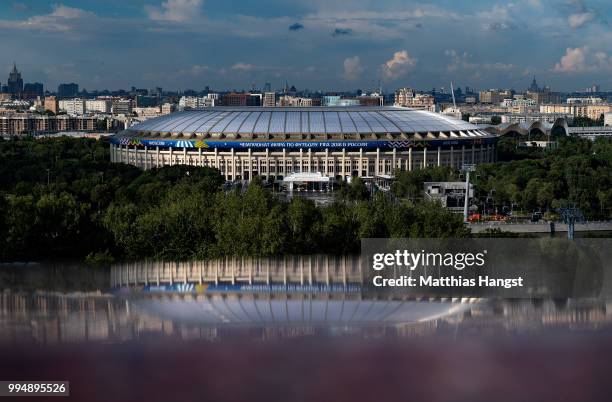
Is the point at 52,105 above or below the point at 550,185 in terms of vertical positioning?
above

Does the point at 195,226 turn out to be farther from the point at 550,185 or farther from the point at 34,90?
the point at 34,90

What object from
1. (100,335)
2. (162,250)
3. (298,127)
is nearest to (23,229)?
(162,250)

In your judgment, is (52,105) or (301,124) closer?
(301,124)
